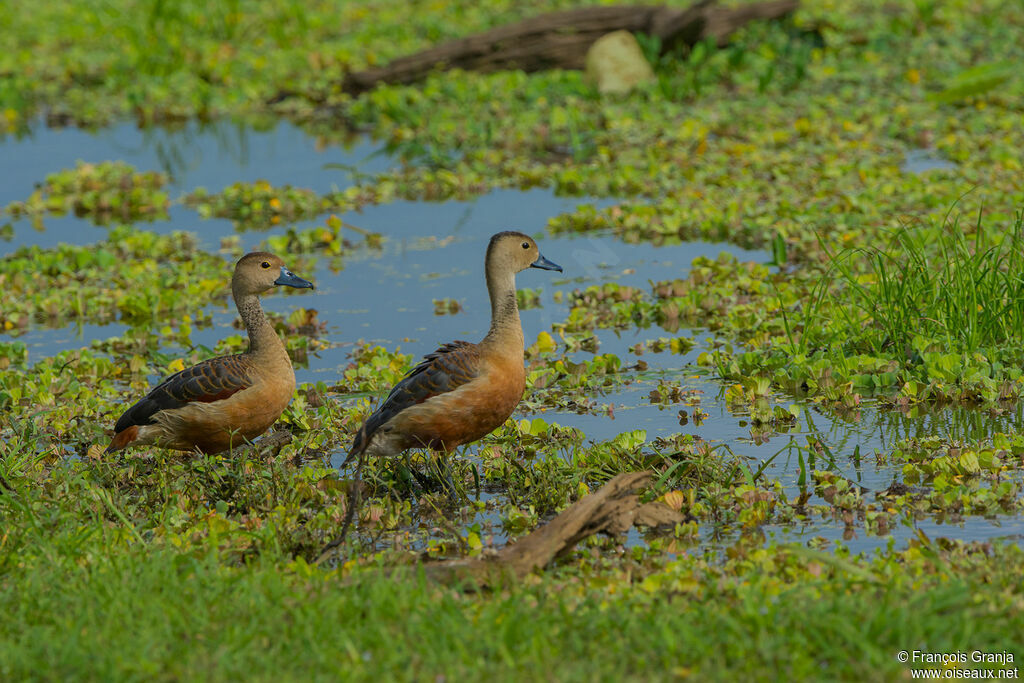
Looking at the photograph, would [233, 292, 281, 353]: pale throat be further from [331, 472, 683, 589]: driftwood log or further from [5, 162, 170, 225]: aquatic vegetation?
[5, 162, 170, 225]: aquatic vegetation

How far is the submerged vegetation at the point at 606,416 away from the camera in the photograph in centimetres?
424

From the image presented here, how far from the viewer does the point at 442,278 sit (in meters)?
10.2

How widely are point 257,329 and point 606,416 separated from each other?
1.95 meters

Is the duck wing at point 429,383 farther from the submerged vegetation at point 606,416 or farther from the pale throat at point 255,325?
the pale throat at point 255,325

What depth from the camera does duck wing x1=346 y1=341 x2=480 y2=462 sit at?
566cm

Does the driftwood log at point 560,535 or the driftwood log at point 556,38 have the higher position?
the driftwood log at point 556,38

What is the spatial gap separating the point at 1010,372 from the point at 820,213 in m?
3.94

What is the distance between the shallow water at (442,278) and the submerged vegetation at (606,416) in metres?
0.06

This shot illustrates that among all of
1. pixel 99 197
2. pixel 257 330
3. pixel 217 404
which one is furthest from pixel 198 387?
pixel 99 197

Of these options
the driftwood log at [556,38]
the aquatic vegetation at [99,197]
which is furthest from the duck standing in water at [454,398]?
the driftwood log at [556,38]

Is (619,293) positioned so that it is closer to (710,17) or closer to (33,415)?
(33,415)

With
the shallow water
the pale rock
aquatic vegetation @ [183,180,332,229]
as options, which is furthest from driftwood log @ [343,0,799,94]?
aquatic vegetation @ [183,180,332,229]

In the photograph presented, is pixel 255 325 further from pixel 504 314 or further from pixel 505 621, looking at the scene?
pixel 505 621

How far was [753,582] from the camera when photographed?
4590mm
